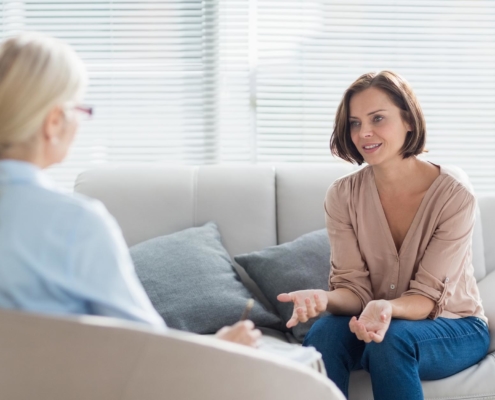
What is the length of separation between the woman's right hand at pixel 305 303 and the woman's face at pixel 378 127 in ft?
1.44

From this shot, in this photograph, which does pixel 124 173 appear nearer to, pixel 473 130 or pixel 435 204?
pixel 435 204

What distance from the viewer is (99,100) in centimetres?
298

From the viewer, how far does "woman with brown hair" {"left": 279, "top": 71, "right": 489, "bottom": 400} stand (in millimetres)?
1795

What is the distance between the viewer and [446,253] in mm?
1896

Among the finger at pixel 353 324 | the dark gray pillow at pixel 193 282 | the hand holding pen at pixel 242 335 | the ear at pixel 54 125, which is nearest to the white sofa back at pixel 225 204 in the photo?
the dark gray pillow at pixel 193 282

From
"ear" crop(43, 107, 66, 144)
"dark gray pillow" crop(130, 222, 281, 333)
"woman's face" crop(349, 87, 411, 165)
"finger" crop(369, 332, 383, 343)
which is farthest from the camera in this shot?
"dark gray pillow" crop(130, 222, 281, 333)

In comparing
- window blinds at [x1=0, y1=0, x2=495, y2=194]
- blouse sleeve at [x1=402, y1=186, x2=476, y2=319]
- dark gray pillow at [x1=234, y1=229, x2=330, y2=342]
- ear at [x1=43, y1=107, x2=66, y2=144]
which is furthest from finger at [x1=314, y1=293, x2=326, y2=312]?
window blinds at [x1=0, y1=0, x2=495, y2=194]

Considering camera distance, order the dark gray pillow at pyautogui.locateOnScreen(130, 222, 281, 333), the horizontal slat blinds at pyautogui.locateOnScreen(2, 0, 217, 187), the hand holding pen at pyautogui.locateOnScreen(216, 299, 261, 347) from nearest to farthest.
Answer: the hand holding pen at pyautogui.locateOnScreen(216, 299, 261, 347)
the dark gray pillow at pyautogui.locateOnScreen(130, 222, 281, 333)
the horizontal slat blinds at pyautogui.locateOnScreen(2, 0, 217, 187)

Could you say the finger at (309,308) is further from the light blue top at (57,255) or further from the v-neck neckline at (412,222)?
the light blue top at (57,255)

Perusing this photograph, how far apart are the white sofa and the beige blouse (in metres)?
0.42

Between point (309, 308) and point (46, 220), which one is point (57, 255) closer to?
point (46, 220)

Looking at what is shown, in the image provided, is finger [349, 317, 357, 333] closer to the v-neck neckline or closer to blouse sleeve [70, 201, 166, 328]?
the v-neck neckline

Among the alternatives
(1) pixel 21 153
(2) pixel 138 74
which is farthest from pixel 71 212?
(2) pixel 138 74

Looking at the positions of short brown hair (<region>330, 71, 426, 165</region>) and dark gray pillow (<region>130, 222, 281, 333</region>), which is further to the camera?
dark gray pillow (<region>130, 222, 281, 333</region>)
